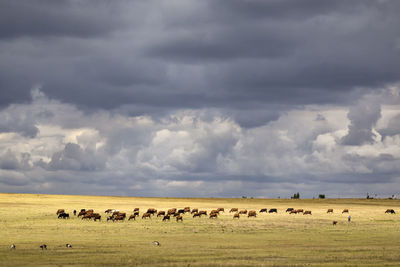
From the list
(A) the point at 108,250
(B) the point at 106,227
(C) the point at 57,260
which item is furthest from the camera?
(B) the point at 106,227

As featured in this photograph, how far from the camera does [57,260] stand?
34344mm

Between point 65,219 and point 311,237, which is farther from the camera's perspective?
point 65,219

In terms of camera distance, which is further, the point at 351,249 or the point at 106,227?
the point at 106,227

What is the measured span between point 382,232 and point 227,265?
29.9 m

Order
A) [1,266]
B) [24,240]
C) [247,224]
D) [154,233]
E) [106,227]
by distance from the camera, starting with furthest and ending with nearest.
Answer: [247,224]
[106,227]
[154,233]
[24,240]
[1,266]

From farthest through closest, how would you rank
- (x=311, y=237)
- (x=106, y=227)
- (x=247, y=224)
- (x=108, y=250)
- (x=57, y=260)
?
1. (x=247, y=224)
2. (x=106, y=227)
3. (x=311, y=237)
4. (x=108, y=250)
5. (x=57, y=260)

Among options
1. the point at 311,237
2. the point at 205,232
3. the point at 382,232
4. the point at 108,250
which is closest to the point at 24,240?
the point at 108,250

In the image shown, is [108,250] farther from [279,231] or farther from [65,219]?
[65,219]

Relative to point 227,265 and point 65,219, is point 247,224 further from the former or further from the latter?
point 227,265

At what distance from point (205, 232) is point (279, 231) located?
24.6ft

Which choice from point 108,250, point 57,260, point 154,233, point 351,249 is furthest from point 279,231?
point 57,260

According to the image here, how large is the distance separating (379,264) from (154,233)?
85.8 ft

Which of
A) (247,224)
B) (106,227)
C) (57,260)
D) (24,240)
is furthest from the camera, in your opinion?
(247,224)

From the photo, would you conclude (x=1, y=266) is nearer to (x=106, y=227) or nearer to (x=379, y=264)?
(x=379, y=264)
